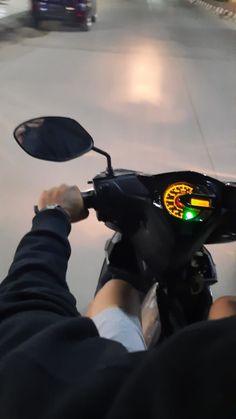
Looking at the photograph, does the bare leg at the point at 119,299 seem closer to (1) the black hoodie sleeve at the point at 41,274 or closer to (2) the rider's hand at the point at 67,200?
(2) the rider's hand at the point at 67,200

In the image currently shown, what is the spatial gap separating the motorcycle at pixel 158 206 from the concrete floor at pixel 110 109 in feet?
2.81

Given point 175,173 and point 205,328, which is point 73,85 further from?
point 205,328

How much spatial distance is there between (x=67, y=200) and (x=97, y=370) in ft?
1.81

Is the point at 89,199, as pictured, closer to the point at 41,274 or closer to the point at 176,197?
the point at 176,197

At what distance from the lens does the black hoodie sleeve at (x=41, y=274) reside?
2.15ft

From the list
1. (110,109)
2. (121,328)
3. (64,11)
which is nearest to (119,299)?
(121,328)

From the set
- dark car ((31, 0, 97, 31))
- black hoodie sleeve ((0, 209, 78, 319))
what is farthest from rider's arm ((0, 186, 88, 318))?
dark car ((31, 0, 97, 31))

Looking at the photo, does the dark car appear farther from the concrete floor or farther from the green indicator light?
the green indicator light

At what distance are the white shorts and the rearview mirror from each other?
1.29 feet

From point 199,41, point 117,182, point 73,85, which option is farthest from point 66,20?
point 117,182

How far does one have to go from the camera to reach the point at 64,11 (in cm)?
700

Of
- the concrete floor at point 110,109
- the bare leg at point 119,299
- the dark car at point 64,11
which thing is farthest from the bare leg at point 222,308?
the dark car at point 64,11

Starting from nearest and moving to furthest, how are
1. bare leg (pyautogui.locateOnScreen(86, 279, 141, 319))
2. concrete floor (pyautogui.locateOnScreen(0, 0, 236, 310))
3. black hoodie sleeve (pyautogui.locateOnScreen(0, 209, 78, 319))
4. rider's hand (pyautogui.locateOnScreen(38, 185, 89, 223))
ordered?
black hoodie sleeve (pyautogui.locateOnScreen(0, 209, 78, 319)) < rider's hand (pyautogui.locateOnScreen(38, 185, 89, 223)) < bare leg (pyautogui.locateOnScreen(86, 279, 141, 319)) < concrete floor (pyautogui.locateOnScreen(0, 0, 236, 310))

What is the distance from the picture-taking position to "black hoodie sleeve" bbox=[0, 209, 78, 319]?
0.66m
